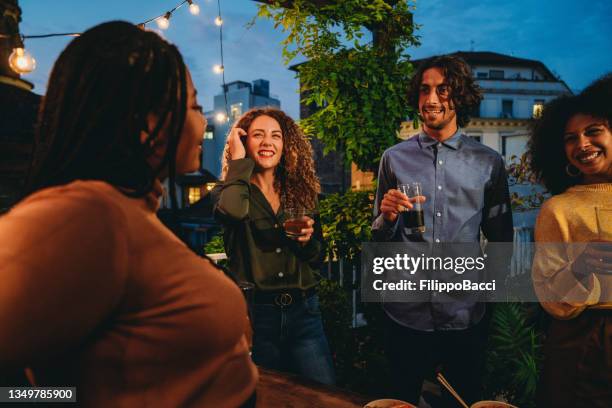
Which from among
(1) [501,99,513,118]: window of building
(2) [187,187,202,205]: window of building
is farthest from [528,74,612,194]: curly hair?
(1) [501,99,513,118]: window of building

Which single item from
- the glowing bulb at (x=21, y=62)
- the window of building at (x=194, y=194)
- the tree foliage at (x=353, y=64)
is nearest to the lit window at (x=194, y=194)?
the window of building at (x=194, y=194)

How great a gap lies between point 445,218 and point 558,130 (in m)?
0.87

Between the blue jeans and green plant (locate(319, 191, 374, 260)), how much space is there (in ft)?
6.45

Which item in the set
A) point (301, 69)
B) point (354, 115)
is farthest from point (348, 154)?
point (301, 69)

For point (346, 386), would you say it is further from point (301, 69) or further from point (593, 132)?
point (301, 69)

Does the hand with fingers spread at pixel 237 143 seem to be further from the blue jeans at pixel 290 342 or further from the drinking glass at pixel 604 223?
the drinking glass at pixel 604 223

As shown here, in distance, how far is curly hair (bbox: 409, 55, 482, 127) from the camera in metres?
2.47

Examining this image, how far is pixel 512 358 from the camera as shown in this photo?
3.10 meters

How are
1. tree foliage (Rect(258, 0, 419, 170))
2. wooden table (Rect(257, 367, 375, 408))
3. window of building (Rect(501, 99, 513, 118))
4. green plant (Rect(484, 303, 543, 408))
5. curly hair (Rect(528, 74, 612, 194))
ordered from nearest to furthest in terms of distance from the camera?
wooden table (Rect(257, 367, 375, 408)) → curly hair (Rect(528, 74, 612, 194)) → green plant (Rect(484, 303, 543, 408)) → tree foliage (Rect(258, 0, 419, 170)) → window of building (Rect(501, 99, 513, 118))

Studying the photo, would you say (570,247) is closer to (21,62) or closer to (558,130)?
(558,130)

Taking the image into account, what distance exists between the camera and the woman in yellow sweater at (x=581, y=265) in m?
1.79

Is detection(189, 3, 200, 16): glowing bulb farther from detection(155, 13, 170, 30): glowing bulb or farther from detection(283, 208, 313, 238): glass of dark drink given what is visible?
detection(283, 208, 313, 238): glass of dark drink

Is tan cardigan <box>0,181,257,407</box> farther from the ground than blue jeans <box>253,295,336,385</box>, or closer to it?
farther from the ground

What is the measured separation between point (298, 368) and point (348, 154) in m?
2.56
